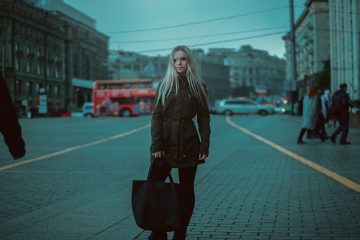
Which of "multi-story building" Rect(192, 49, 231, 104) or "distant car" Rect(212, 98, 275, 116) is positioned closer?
"distant car" Rect(212, 98, 275, 116)

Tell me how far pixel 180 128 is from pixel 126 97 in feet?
170

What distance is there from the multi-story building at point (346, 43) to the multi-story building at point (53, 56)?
632 inches

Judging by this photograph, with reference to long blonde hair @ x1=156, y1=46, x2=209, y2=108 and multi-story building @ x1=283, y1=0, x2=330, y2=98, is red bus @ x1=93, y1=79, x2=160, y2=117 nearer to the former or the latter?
multi-story building @ x1=283, y1=0, x2=330, y2=98

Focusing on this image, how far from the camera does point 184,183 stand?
14.8 ft

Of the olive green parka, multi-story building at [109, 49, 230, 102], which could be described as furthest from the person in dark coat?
multi-story building at [109, 49, 230, 102]

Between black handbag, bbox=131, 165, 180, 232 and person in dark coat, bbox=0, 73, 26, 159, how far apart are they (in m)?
0.99

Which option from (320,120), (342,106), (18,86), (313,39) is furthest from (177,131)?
(313,39)

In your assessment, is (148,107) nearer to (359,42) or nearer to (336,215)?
(359,42)

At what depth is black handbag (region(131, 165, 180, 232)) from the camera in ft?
13.8

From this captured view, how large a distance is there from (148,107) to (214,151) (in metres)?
42.5

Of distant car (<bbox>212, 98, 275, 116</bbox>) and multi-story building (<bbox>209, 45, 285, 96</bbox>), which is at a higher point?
multi-story building (<bbox>209, 45, 285, 96</bbox>)

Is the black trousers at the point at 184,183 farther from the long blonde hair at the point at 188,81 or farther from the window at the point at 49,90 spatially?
the window at the point at 49,90

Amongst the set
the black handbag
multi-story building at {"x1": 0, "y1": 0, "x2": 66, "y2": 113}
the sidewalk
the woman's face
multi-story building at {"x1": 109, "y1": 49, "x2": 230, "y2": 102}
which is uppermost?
multi-story building at {"x1": 109, "y1": 49, "x2": 230, "y2": 102}

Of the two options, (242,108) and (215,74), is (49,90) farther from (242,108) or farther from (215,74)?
(215,74)
